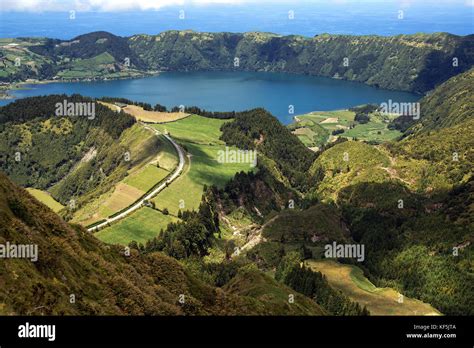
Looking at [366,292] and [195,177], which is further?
[195,177]

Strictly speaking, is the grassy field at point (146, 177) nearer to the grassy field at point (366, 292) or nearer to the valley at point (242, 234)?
the valley at point (242, 234)

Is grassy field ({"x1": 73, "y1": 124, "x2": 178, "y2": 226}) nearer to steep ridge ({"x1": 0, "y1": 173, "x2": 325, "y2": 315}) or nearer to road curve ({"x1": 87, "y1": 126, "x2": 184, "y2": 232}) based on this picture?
road curve ({"x1": 87, "y1": 126, "x2": 184, "y2": 232})

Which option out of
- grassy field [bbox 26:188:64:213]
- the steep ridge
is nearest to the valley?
the steep ridge

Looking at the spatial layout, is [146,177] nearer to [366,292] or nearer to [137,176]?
[137,176]

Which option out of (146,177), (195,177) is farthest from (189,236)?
(195,177)

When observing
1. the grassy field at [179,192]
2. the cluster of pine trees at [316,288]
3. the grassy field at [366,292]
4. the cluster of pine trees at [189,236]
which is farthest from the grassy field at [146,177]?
the grassy field at [366,292]

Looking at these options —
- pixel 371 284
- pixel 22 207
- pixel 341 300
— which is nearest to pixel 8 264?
pixel 22 207

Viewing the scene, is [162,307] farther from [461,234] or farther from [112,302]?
[461,234]
